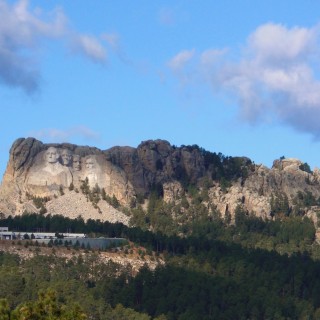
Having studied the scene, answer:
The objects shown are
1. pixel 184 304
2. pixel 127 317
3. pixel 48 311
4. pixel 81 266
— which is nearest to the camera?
pixel 48 311

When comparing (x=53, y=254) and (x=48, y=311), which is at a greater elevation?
(x=53, y=254)

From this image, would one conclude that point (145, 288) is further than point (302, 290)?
No

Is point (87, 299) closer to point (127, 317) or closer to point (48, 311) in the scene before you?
point (127, 317)

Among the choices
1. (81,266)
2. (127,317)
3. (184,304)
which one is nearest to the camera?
(127,317)

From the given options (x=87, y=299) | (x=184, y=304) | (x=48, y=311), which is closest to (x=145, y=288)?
(x=184, y=304)

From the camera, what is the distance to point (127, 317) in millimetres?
158000

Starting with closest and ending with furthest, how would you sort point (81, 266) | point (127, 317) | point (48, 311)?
point (48, 311) → point (127, 317) → point (81, 266)

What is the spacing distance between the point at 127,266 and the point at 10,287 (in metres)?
33.8

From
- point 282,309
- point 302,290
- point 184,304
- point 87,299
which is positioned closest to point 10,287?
point 87,299

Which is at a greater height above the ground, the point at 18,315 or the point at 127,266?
the point at 127,266

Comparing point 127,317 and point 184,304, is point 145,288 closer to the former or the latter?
point 184,304

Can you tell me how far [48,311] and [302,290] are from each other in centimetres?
9475

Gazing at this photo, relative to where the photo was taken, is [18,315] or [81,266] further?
[81,266]

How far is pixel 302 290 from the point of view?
19750 centimetres
